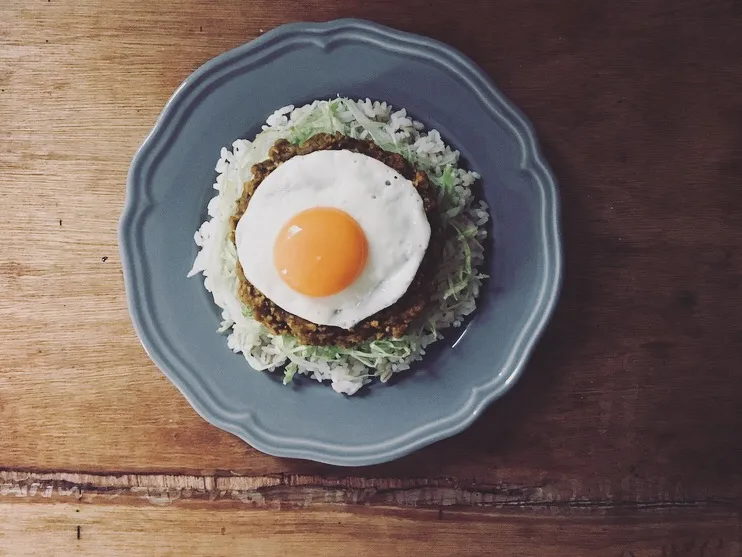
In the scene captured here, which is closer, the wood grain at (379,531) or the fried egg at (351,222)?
the fried egg at (351,222)

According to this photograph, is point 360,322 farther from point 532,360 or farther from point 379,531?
point 379,531

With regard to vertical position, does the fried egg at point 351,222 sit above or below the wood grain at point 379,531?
above

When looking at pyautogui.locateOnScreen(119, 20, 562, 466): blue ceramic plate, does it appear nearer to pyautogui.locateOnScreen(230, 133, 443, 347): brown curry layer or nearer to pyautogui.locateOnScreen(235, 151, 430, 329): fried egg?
pyautogui.locateOnScreen(230, 133, 443, 347): brown curry layer

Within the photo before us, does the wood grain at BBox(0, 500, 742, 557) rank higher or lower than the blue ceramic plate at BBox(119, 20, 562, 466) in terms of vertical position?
lower

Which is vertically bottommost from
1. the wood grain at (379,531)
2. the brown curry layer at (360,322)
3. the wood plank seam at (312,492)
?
the wood grain at (379,531)

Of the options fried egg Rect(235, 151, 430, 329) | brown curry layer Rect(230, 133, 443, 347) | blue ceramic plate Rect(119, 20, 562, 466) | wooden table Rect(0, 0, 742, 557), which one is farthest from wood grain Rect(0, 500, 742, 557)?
fried egg Rect(235, 151, 430, 329)

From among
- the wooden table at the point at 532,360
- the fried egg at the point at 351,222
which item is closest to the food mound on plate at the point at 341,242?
the fried egg at the point at 351,222

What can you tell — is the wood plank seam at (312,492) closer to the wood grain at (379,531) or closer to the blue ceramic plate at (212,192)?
the wood grain at (379,531)
